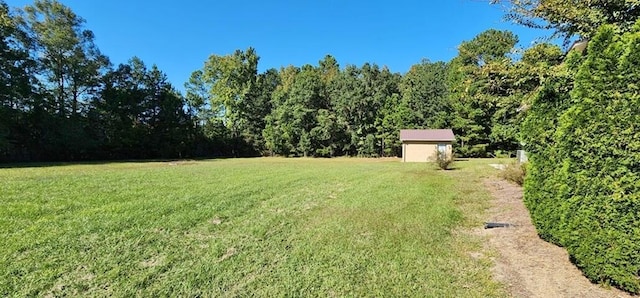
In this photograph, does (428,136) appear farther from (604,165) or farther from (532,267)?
(604,165)

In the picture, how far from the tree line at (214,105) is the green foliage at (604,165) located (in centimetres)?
2083

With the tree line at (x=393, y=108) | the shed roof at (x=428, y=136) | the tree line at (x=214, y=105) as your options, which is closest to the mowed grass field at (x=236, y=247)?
the tree line at (x=393, y=108)

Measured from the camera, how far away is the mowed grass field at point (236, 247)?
122 inches

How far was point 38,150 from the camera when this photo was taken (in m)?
26.7

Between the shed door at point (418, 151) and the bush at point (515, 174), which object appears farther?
the shed door at point (418, 151)

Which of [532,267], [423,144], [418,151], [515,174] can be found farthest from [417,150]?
[532,267]

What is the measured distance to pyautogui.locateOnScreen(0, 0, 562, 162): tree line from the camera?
2609 cm

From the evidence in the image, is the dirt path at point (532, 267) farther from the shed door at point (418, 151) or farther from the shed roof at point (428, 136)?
the shed roof at point (428, 136)

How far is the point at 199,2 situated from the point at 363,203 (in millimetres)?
14128

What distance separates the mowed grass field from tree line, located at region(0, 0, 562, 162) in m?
20.1

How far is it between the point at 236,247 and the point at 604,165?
4166 millimetres

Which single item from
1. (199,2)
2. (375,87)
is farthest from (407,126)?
(199,2)

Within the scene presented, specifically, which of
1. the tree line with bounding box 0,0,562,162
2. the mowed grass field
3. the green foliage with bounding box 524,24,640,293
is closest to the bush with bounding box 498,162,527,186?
the mowed grass field

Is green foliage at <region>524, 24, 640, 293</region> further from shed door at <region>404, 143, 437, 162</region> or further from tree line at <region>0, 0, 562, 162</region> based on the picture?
shed door at <region>404, 143, 437, 162</region>
